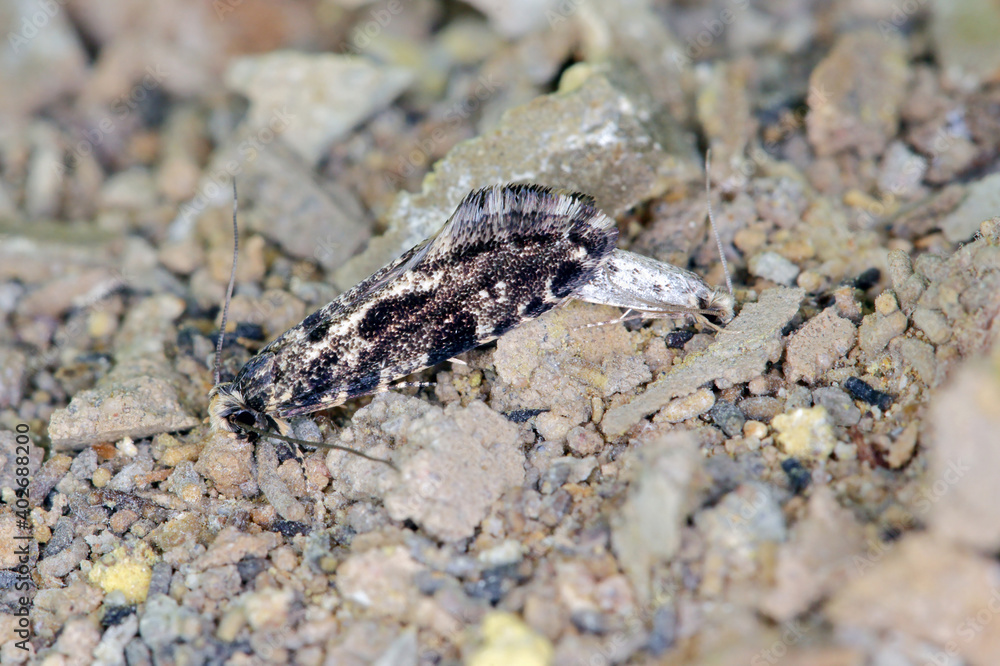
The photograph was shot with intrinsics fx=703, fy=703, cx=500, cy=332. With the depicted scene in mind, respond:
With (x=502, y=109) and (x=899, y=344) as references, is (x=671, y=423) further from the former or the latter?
(x=502, y=109)

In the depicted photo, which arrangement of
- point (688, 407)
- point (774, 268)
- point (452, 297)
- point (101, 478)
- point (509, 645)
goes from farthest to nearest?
point (774, 268)
point (101, 478)
point (452, 297)
point (688, 407)
point (509, 645)

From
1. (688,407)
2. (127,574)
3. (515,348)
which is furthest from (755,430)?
(127,574)

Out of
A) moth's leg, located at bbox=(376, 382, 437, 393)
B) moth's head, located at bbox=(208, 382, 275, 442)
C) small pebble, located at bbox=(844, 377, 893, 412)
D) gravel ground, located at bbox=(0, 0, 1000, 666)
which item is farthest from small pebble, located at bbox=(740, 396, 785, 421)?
moth's head, located at bbox=(208, 382, 275, 442)

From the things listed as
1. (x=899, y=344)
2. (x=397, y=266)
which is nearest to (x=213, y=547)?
(x=397, y=266)

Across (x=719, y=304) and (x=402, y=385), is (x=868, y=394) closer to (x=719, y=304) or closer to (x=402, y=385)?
(x=719, y=304)

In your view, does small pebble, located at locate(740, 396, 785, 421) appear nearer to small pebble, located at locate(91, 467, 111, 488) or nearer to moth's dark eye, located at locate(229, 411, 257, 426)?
moth's dark eye, located at locate(229, 411, 257, 426)
